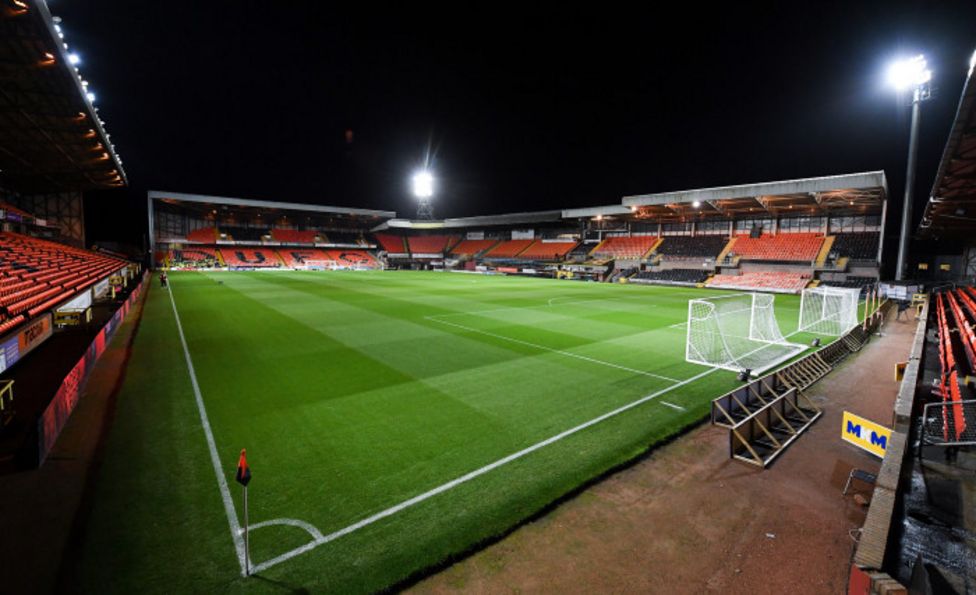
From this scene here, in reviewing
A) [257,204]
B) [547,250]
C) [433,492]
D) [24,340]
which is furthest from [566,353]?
[257,204]

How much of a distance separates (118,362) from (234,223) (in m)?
66.5

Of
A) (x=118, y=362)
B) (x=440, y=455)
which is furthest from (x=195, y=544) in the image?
(x=118, y=362)

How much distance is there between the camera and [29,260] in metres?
19.9

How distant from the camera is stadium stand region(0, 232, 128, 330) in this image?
12.0 m

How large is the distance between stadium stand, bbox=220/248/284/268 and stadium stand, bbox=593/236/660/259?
49684 millimetres

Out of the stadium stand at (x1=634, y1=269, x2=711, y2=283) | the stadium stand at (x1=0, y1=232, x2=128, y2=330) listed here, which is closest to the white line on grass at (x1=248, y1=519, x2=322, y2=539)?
the stadium stand at (x1=0, y1=232, x2=128, y2=330)

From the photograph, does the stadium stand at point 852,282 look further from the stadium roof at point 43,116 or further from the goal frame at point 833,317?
the stadium roof at point 43,116

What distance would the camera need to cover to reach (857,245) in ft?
128

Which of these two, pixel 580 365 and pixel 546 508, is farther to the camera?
pixel 580 365

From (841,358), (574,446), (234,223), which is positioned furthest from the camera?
(234,223)

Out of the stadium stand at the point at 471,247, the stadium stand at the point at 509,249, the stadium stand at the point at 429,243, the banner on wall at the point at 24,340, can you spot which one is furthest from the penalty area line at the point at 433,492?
the stadium stand at the point at 429,243

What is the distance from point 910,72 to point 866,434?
3337cm

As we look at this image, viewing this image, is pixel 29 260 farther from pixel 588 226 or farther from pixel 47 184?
pixel 588 226

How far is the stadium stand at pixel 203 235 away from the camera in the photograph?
62331 millimetres
